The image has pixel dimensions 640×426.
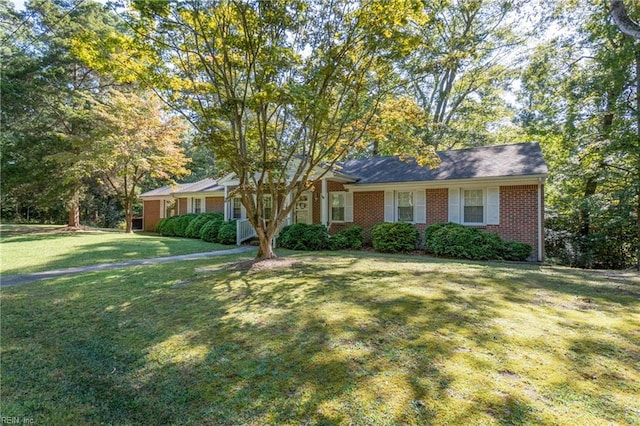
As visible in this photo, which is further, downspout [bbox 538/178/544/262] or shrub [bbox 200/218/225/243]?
shrub [bbox 200/218/225/243]

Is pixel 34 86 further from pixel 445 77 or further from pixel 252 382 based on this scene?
pixel 445 77

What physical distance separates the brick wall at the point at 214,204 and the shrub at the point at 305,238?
7.57m

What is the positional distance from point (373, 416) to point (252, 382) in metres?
1.15

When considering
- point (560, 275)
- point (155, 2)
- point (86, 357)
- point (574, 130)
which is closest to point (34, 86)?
point (155, 2)

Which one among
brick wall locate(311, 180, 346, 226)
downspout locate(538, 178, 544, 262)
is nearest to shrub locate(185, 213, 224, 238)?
brick wall locate(311, 180, 346, 226)

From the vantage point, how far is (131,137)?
1766 centimetres

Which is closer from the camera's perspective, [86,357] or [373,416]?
[373,416]

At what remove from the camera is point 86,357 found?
3766 mm

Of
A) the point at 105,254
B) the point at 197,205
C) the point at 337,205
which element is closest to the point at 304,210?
the point at 337,205

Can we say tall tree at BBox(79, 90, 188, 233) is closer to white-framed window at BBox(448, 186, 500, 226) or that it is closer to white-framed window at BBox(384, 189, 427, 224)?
white-framed window at BBox(384, 189, 427, 224)

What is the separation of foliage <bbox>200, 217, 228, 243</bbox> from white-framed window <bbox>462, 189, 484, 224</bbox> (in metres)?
10.7

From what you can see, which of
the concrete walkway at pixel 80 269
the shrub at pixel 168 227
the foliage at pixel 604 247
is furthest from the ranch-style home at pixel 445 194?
the shrub at pixel 168 227

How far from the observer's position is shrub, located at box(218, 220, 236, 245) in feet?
49.9

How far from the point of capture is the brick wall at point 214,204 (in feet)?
65.9
